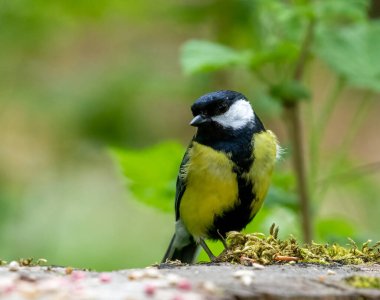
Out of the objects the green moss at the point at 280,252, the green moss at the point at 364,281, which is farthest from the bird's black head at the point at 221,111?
the green moss at the point at 364,281

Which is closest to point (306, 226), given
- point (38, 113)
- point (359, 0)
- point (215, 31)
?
point (359, 0)

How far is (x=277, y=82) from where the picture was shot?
400 cm

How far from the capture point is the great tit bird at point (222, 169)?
3455 mm

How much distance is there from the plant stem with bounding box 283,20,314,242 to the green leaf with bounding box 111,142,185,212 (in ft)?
1.89

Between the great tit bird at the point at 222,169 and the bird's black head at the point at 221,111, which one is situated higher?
the bird's black head at the point at 221,111

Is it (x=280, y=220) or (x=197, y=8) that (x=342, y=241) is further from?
(x=197, y=8)

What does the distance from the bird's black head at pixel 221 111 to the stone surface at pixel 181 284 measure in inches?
44.1

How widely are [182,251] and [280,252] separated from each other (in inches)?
45.6

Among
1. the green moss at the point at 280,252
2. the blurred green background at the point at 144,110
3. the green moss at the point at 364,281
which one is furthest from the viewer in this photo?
the blurred green background at the point at 144,110

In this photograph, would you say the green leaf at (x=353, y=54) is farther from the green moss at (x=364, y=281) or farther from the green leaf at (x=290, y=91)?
the green moss at (x=364, y=281)

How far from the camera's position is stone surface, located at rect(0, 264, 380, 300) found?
81.9 inches

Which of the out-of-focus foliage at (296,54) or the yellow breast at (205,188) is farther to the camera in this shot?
the out-of-focus foliage at (296,54)

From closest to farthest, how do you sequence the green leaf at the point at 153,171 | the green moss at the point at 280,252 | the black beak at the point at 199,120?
the green moss at the point at 280,252
the black beak at the point at 199,120
the green leaf at the point at 153,171

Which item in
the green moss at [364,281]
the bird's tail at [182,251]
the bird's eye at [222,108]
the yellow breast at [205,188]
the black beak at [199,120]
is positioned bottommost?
the bird's tail at [182,251]
